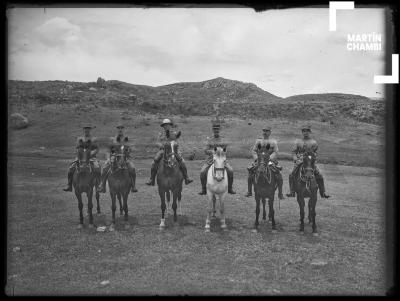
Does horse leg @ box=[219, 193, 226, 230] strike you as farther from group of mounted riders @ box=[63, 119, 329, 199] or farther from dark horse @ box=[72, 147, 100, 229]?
dark horse @ box=[72, 147, 100, 229]

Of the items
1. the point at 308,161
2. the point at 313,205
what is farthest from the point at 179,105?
the point at 308,161

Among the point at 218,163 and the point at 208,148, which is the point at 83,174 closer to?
the point at 208,148

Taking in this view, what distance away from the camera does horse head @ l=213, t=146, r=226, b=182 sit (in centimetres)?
1127

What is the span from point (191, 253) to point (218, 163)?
10.1 ft

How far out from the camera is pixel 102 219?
42.5 feet

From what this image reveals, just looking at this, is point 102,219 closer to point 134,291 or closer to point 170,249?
point 170,249

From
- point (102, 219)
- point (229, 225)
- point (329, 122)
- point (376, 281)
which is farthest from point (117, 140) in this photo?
point (329, 122)

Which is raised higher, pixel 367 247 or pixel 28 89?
pixel 28 89

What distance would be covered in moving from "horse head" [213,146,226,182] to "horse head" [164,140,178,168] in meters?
1.43

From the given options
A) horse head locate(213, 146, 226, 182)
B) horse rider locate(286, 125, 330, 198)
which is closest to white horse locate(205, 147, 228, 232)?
horse head locate(213, 146, 226, 182)

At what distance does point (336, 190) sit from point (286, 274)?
497 inches

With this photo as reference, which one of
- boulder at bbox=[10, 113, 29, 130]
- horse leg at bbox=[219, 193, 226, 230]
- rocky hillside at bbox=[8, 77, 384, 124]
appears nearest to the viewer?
horse leg at bbox=[219, 193, 226, 230]

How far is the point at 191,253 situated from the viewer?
391 inches
